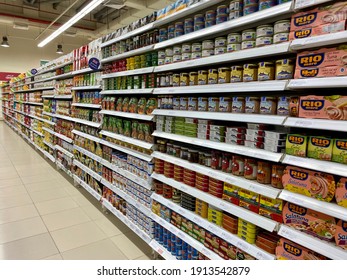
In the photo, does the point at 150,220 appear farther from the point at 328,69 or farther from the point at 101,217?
the point at 328,69

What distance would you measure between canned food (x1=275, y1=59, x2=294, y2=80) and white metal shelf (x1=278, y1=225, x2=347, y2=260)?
884mm

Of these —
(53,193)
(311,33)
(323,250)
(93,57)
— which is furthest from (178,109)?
(53,193)

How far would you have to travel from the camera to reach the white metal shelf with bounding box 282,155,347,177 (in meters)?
1.25

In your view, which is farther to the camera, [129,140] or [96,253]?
[129,140]

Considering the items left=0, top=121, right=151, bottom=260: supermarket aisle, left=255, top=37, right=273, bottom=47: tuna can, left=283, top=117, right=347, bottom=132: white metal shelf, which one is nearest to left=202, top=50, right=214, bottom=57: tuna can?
left=255, top=37, right=273, bottom=47: tuna can

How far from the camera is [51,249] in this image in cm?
279

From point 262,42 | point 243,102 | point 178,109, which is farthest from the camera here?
point 178,109

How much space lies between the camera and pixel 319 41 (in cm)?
128

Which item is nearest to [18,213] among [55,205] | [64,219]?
[55,205]

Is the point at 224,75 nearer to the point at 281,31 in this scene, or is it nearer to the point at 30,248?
the point at 281,31

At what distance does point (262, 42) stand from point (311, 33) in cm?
29

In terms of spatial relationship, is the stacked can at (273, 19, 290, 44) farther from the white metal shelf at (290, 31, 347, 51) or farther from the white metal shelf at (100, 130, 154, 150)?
the white metal shelf at (100, 130, 154, 150)

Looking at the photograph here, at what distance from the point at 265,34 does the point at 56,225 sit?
326 centimetres

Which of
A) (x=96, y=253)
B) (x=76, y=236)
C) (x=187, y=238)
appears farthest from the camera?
(x=76, y=236)
